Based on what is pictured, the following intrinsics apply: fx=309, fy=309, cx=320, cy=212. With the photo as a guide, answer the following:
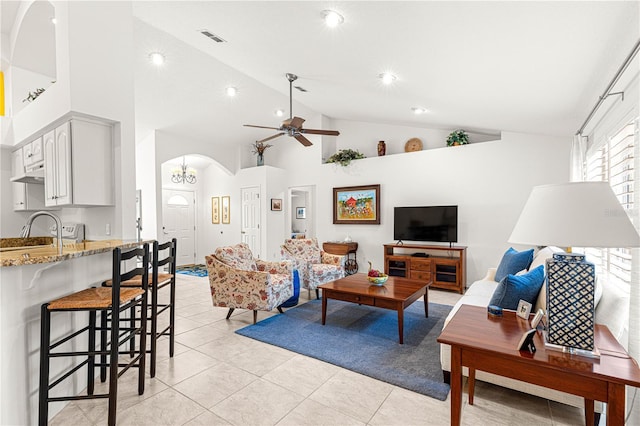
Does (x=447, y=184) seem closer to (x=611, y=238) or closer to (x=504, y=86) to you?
(x=504, y=86)

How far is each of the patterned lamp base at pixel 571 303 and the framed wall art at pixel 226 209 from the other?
25.0 ft

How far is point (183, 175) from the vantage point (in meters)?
7.61

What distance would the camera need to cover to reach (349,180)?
6676 millimetres

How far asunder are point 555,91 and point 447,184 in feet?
9.21

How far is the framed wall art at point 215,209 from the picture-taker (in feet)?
28.0

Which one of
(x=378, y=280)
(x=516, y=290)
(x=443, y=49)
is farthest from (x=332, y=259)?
(x=443, y=49)

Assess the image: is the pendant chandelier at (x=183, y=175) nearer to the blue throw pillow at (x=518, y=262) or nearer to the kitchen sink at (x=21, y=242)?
the kitchen sink at (x=21, y=242)

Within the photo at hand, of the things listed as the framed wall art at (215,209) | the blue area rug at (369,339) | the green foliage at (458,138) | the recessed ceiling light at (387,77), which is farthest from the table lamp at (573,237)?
the framed wall art at (215,209)

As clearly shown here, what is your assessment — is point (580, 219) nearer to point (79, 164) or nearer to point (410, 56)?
point (410, 56)

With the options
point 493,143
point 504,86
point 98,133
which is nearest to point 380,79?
point 504,86

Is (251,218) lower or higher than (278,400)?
higher

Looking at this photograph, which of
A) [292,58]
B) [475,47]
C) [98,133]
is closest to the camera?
[475,47]

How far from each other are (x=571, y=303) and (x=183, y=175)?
7767mm

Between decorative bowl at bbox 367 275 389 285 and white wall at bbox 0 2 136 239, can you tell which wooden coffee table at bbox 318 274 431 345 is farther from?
white wall at bbox 0 2 136 239
